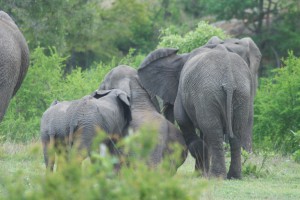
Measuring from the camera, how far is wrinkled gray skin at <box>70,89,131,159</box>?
11.7 m

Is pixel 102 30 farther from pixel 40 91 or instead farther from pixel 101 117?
pixel 101 117

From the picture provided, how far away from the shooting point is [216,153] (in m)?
12.8

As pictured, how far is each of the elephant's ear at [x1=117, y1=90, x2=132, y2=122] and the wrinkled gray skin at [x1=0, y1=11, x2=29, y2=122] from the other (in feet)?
13.0

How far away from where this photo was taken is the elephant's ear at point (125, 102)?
42.1 ft

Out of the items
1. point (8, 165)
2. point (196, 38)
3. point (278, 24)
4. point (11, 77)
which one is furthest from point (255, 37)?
point (11, 77)

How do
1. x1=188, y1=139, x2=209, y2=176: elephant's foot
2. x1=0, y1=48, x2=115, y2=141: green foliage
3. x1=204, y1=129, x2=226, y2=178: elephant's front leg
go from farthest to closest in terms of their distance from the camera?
x1=0, y1=48, x2=115, y2=141: green foliage < x1=188, y1=139, x2=209, y2=176: elephant's foot < x1=204, y1=129, x2=226, y2=178: elephant's front leg

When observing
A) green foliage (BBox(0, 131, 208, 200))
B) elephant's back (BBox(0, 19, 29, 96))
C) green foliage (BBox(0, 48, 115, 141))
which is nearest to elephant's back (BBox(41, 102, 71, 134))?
elephant's back (BBox(0, 19, 29, 96))

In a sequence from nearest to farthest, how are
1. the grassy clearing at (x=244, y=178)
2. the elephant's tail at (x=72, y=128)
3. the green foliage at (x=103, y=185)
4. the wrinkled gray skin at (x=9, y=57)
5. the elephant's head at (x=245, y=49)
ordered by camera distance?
the green foliage at (x=103, y=185)
the wrinkled gray skin at (x=9, y=57)
the grassy clearing at (x=244, y=178)
the elephant's tail at (x=72, y=128)
the elephant's head at (x=245, y=49)

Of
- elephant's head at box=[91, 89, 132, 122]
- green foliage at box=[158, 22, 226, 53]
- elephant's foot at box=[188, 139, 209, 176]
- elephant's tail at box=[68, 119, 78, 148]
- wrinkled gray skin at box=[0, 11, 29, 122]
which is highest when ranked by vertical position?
wrinkled gray skin at box=[0, 11, 29, 122]

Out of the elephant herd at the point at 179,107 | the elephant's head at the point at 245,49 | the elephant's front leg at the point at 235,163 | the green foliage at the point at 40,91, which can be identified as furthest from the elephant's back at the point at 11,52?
the green foliage at the point at 40,91

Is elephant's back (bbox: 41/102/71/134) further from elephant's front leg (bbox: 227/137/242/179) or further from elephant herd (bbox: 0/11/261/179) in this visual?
elephant's front leg (bbox: 227/137/242/179)

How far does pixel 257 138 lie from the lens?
20500 mm

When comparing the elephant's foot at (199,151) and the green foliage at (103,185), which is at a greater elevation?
the green foliage at (103,185)

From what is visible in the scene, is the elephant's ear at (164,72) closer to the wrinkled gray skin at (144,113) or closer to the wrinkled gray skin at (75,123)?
the wrinkled gray skin at (144,113)
